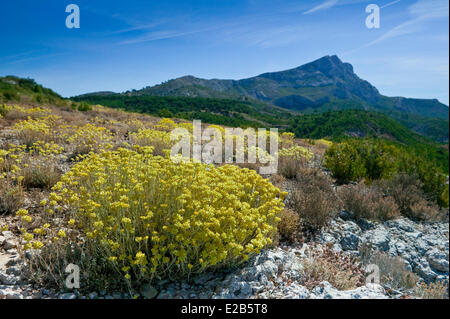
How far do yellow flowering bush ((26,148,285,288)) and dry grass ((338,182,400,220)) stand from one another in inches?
102

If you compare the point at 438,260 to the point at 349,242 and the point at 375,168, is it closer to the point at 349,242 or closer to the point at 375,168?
the point at 349,242

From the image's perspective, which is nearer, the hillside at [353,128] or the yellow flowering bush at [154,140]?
the yellow flowering bush at [154,140]

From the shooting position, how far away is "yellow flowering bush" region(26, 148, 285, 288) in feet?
7.63

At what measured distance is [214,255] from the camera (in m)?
2.29

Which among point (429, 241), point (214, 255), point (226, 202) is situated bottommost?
point (429, 241)

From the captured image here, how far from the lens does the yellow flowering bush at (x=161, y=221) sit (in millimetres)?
2326

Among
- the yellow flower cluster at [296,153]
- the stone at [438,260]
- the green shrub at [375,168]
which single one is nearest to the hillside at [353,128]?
the green shrub at [375,168]

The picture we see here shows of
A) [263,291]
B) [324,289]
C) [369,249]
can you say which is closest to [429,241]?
[369,249]

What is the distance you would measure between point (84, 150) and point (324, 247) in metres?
5.10

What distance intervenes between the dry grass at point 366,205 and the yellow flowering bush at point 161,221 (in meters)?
2.59

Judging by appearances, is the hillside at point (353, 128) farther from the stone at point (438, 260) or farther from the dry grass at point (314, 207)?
the dry grass at point (314, 207)

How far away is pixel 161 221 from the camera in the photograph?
277 cm
